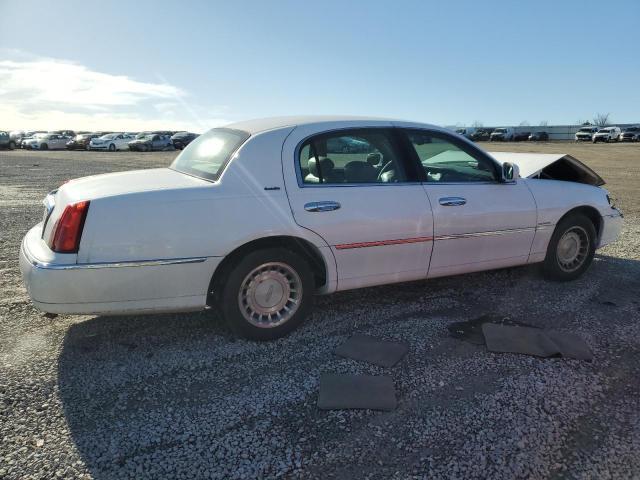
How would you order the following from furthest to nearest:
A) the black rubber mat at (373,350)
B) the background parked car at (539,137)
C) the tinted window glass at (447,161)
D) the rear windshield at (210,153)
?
the background parked car at (539,137) < the tinted window glass at (447,161) < the rear windshield at (210,153) < the black rubber mat at (373,350)

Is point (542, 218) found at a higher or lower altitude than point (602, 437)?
higher

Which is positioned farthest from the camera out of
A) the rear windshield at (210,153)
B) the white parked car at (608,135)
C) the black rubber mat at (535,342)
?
the white parked car at (608,135)

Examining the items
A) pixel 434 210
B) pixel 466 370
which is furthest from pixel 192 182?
pixel 466 370

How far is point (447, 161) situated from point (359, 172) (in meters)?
1.04

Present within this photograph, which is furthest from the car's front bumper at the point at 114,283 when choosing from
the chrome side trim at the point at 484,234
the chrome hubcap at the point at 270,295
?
the chrome side trim at the point at 484,234

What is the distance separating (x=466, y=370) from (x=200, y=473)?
184 centimetres

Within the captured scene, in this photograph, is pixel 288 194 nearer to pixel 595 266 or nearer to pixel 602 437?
pixel 602 437

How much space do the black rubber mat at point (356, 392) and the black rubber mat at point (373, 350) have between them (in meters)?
0.25

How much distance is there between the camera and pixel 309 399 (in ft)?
9.73

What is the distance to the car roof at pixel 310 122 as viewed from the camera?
3895mm

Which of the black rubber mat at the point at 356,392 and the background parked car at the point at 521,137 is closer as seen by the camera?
the black rubber mat at the point at 356,392

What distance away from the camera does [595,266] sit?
227 inches

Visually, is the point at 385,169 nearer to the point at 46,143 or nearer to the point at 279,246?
the point at 279,246

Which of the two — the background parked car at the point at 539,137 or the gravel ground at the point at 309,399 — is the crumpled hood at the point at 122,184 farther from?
the background parked car at the point at 539,137
